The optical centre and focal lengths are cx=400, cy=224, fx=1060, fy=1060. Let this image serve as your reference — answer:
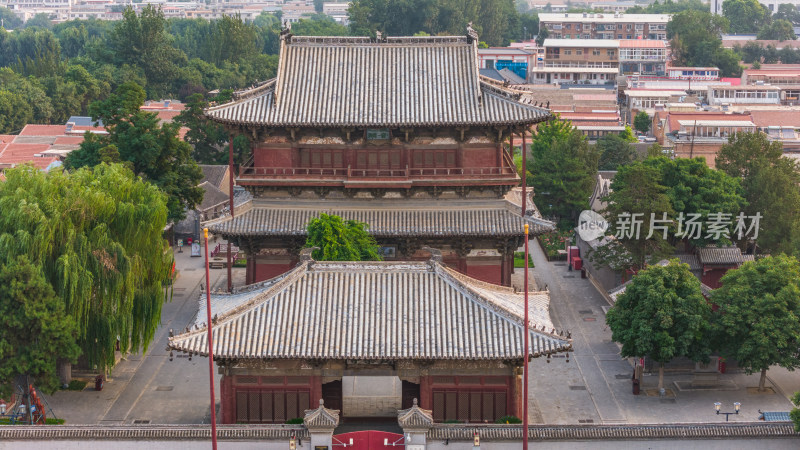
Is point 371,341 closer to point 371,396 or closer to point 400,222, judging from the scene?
point 371,396

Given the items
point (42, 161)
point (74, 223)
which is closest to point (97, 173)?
point (74, 223)

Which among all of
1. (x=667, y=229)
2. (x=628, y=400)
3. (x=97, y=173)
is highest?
(x=97, y=173)

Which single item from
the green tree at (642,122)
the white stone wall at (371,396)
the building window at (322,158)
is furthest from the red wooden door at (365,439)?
the green tree at (642,122)

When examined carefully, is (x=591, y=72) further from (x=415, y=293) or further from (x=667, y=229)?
(x=415, y=293)

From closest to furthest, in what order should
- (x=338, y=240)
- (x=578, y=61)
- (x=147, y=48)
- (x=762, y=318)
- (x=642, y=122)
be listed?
(x=762, y=318), (x=338, y=240), (x=642, y=122), (x=147, y=48), (x=578, y=61)

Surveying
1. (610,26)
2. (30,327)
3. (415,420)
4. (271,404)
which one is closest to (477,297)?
(415,420)

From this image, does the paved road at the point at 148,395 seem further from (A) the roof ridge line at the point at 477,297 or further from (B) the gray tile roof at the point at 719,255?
(B) the gray tile roof at the point at 719,255
